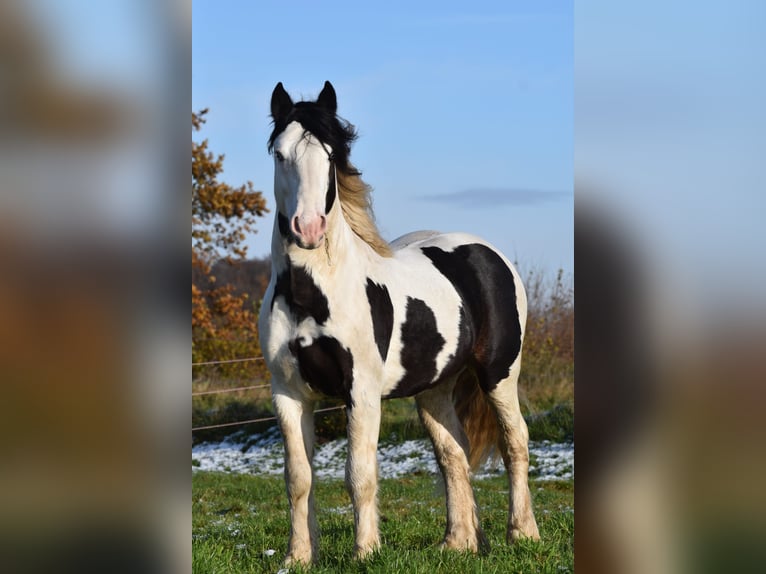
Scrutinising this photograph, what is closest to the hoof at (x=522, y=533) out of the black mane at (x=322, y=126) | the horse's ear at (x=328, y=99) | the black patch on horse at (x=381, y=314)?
the black patch on horse at (x=381, y=314)

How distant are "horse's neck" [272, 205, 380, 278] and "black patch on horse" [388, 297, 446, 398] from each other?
497 millimetres

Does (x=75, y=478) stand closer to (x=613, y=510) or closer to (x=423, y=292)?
(x=613, y=510)

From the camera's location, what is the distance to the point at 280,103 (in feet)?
13.5

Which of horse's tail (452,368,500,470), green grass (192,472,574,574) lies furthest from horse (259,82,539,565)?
green grass (192,472,574,574)

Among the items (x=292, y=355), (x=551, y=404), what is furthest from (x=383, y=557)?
(x=551, y=404)

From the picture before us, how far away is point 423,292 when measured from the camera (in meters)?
4.77

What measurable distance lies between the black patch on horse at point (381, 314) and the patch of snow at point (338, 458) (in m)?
4.70

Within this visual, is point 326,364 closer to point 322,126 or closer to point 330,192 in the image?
point 330,192

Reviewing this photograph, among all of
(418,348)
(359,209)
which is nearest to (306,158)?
(359,209)

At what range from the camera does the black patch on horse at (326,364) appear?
13.3 ft

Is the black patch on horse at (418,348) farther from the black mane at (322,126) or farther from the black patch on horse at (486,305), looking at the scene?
the black mane at (322,126)

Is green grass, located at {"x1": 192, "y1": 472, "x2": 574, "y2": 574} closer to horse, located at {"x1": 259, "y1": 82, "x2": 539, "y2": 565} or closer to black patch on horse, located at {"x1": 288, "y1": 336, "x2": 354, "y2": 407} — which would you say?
horse, located at {"x1": 259, "y1": 82, "x2": 539, "y2": 565}

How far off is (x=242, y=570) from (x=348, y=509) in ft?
8.67

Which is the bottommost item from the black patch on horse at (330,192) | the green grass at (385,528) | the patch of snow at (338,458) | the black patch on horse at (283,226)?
the patch of snow at (338,458)
